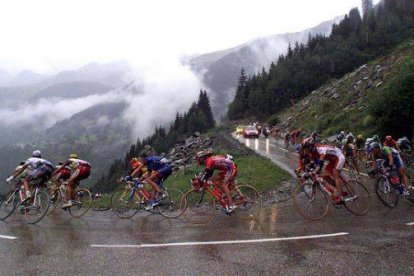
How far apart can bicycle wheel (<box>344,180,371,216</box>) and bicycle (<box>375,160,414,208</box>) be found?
777 millimetres

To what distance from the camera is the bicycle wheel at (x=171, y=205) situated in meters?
13.0

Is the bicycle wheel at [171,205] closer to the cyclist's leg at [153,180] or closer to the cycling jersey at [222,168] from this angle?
the cyclist's leg at [153,180]

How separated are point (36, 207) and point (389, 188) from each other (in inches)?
449

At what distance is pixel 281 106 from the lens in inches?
3885

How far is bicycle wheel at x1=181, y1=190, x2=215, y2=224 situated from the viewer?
12273 mm

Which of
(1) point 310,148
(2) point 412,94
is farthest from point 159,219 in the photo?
(2) point 412,94

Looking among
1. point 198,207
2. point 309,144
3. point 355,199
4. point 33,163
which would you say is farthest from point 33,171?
point 355,199

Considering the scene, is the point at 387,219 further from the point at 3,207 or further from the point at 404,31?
the point at 404,31

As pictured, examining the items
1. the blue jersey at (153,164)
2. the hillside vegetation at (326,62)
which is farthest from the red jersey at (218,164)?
the hillside vegetation at (326,62)

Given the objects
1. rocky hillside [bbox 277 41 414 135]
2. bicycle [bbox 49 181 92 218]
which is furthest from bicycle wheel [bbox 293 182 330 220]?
rocky hillside [bbox 277 41 414 135]

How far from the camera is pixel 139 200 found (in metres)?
13.7

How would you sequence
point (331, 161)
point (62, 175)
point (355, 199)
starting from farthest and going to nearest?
point (62, 175) < point (331, 161) < point (355, 199)

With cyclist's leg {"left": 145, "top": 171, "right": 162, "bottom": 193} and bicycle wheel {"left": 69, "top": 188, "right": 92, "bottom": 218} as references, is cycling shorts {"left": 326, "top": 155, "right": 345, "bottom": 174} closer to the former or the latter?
cyclist's leg {"left": 145, "top": 171, "right": 162, "bottom": 193}

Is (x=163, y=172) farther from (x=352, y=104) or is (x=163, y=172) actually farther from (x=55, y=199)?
(x=352, y=104)
